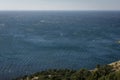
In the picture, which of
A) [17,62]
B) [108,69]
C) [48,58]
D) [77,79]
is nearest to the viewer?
[77,79]

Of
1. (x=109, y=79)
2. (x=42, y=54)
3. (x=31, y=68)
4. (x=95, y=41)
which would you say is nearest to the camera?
(x=109, y=79)

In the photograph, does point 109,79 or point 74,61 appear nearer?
point 109,79

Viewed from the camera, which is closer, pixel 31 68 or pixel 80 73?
pixel 80 73

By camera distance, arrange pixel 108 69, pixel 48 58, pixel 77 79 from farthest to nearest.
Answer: pixel 48 58 < pixel 108 69 < pixel 77 79

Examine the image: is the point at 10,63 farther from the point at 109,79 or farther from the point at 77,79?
the point at 109,79

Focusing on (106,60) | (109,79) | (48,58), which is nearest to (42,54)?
(48,58)

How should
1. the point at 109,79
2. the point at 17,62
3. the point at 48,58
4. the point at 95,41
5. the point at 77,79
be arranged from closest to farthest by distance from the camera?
the point at 109,79 < the point at 77,79 < the point at 17,62 < the point at 48,58 < the point at 95,41

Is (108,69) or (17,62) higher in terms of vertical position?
(108,69)

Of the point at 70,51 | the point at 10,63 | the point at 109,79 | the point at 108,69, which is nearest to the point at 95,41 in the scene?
the point at 70,51

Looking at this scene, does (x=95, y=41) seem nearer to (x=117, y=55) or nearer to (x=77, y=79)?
(x=117, y=55)
